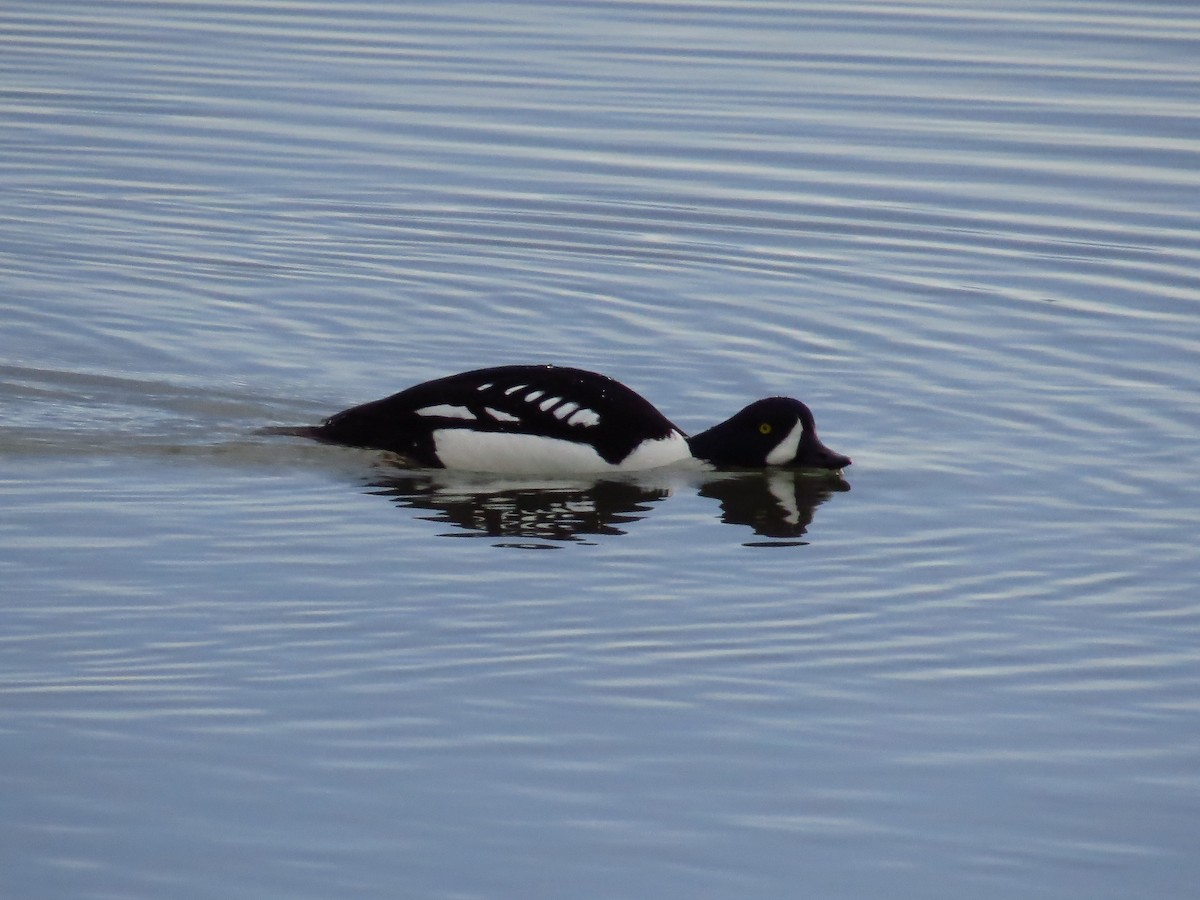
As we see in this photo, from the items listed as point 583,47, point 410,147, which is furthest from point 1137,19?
point 410,147

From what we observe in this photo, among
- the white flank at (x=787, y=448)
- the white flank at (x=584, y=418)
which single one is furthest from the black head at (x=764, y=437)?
the white flank at (x=584, y=418)

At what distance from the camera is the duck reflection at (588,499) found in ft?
33.4

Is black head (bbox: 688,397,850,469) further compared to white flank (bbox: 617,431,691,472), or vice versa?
black head (bbox: 688,397,850,469)

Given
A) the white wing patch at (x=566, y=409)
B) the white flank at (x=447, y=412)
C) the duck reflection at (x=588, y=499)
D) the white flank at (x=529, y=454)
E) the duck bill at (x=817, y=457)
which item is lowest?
the duck reflection at (x=588, y=499)

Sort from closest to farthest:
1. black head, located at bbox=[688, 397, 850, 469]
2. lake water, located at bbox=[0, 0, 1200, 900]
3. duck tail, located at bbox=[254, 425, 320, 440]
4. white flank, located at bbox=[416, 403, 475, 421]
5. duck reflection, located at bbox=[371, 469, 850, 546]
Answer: lake water, located at bbox=[0, 0, 1200, 900] → duck reflection, located at bbox=[371, 469, 850, 546] → white flank, located at bbox=[416, 403, 475, 421] → duck tail, located at bbox=[254, 425, 320, 440] → black head, located at bbox=[688, 397, 850, 469]

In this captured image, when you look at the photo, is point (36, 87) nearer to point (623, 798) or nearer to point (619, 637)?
A: point (619, 637)

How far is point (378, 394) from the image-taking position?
40.2 feet

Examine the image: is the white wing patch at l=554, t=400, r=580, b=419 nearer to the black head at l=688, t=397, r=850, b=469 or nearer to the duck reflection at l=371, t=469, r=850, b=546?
the duck reflection at l=371, t=469, r=850, b=546

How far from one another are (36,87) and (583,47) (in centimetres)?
550

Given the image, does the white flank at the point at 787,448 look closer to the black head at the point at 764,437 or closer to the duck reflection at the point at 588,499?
the black head at the point at 764,437

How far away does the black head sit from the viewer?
1130 cm

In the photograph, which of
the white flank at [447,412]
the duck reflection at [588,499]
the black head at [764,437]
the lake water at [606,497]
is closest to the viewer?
the lake water at [606,497]

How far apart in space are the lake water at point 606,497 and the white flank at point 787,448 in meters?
0.18

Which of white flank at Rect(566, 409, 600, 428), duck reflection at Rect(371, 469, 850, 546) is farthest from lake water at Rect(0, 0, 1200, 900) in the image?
white flank at Rect(566, 409, 600, 428)
